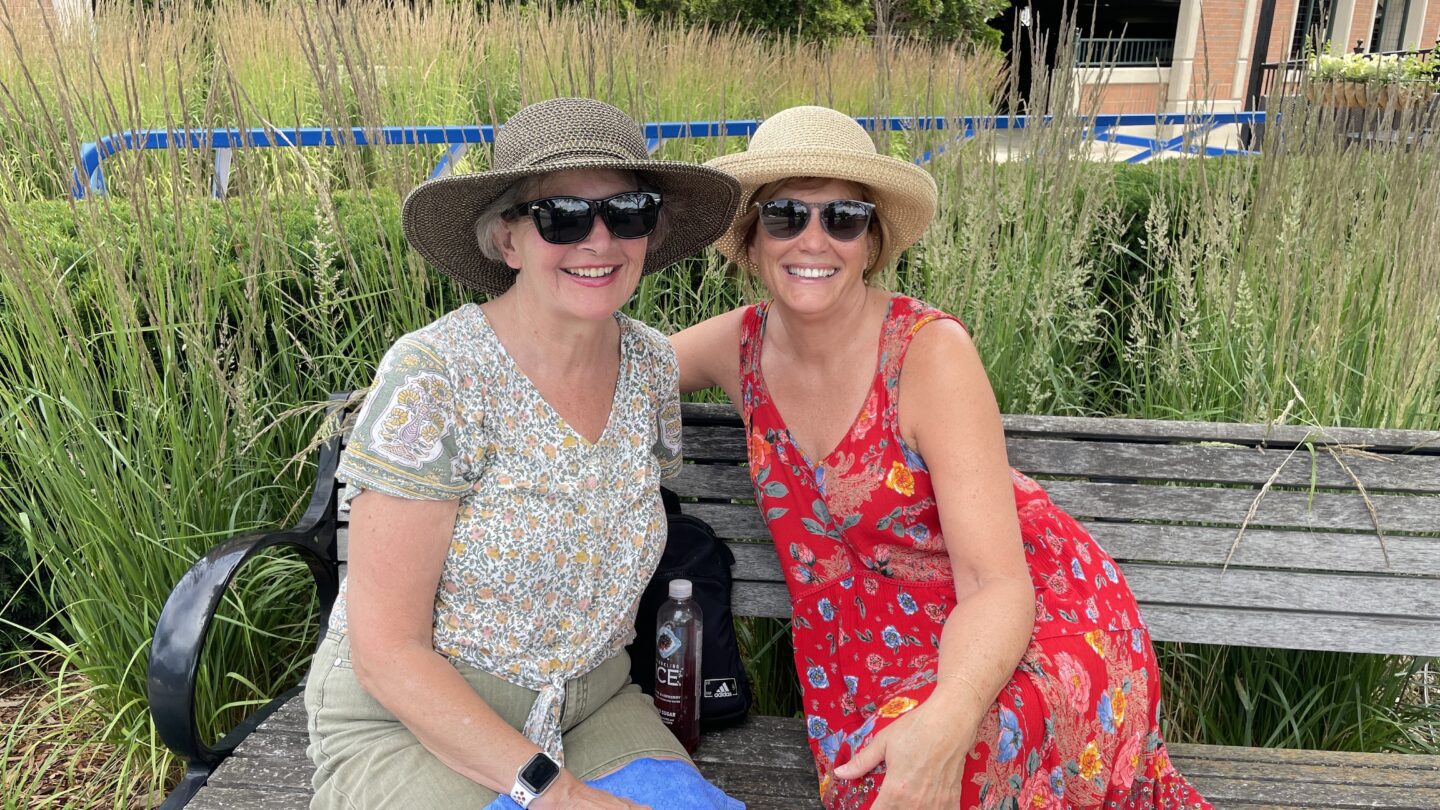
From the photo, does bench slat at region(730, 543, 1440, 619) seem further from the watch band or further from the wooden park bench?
the watch band

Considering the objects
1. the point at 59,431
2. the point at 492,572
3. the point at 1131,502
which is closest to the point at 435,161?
the point at 59,431

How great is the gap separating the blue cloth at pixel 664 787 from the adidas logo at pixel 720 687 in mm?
383

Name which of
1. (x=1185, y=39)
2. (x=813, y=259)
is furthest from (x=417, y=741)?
(x=1185, y=39)

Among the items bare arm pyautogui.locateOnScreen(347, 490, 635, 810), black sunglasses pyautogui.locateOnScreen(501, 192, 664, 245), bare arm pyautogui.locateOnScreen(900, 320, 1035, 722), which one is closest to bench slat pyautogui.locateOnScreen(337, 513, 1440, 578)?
bare arm pyautogui.locateOnScreen(900, 320, 1035, 722)

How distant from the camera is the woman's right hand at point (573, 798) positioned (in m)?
1.63

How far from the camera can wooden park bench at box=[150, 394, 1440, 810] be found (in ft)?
7.34

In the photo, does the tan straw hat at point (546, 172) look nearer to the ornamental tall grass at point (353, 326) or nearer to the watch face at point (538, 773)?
the ornamental tall grass at point (353, 326)

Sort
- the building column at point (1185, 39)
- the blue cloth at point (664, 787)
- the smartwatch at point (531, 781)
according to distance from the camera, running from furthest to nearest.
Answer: the building column at point (1185, 39) → the blue cloth at point (664, 787) → the smartwatch at point (531, 781)

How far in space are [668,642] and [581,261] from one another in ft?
2.72

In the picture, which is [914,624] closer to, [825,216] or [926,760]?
[926,760]

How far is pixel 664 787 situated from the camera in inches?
69.0

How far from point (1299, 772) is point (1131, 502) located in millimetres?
624

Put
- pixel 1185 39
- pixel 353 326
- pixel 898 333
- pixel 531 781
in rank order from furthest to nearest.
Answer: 1. pixel 1185 39
2. pixel 353 326
3. pixel 898 333
4. pixel 531 781

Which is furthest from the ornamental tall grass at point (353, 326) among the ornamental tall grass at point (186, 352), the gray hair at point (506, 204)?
the gray hair at point (506, 204)
